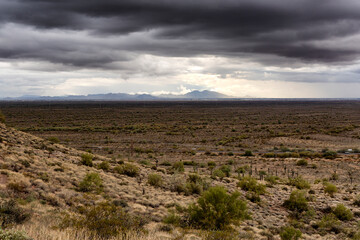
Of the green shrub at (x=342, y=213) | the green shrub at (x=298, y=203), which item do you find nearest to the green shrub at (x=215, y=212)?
the green shrub at (x=298, y=203)

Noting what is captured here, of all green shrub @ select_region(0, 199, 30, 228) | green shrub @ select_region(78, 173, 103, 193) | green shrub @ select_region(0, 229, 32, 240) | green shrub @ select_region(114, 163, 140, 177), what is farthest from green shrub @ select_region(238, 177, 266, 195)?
green shrub @ select_region(0, 229, 32, 240)

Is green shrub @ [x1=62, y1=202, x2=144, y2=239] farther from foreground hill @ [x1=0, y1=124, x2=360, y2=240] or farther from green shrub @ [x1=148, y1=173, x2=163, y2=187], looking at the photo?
green shrub @ [x1=148, y1=173, x2=163, y2=187]

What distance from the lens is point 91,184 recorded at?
15.8 m

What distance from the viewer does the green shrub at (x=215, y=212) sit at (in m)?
12.3

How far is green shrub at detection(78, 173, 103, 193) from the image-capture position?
50.4 ft

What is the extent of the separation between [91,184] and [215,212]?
7491 millimetres

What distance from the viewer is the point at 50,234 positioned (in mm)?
7027

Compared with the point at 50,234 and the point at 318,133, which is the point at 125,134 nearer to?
the point at 318,133

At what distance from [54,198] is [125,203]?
11.1 feet

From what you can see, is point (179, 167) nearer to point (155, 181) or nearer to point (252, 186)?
point (155, 181)

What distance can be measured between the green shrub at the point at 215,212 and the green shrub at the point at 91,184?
19.3 ft

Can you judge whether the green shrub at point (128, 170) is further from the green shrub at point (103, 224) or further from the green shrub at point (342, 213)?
the green shrub at point (342, 213)

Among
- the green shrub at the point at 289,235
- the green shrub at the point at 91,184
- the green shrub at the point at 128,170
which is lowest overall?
the green shrub at the point at 289,235

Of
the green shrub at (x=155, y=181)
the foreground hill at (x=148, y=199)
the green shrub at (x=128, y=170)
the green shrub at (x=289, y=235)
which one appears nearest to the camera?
the foreground hill at (x=148, y=199)
